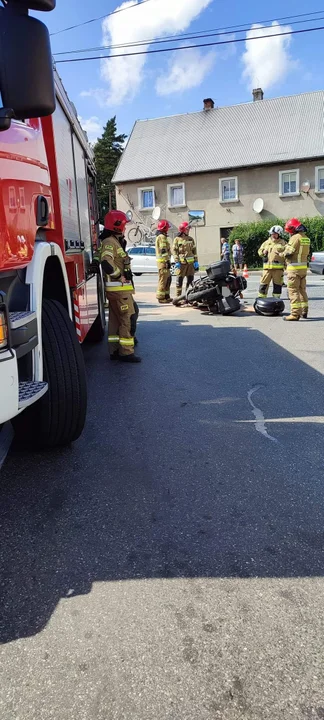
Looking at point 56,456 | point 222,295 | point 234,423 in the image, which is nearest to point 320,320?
point 222,295

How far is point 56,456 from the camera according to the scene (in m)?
3.59

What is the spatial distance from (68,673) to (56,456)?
1862 millimetres

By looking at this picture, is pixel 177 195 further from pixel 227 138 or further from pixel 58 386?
pixel 58 386

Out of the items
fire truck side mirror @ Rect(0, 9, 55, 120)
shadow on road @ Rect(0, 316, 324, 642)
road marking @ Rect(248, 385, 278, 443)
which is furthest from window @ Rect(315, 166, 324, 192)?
fire truck side mirror @ Rect(0, 9, 55, 120)

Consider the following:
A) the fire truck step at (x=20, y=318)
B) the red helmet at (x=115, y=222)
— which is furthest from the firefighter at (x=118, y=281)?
the fire truck step at (x=20, y=318)

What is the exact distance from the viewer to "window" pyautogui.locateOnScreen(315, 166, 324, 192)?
1198 inches

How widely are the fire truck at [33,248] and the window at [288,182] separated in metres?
28.8

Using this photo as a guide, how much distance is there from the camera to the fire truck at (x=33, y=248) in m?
2.04

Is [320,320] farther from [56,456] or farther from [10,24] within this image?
[10,24]

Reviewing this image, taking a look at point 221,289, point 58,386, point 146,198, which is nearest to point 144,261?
point 146,198

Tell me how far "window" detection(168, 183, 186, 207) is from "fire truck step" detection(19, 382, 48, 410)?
106ft

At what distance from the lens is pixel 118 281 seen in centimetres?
639

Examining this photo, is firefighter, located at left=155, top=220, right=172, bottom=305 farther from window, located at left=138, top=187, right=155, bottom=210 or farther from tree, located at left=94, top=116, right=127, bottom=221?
tree, located at left=94, top=116, right=127, bottom=221

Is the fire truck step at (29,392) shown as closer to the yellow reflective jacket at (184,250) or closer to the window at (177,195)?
the yellow reflective jacket at (184,250)
